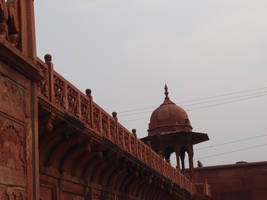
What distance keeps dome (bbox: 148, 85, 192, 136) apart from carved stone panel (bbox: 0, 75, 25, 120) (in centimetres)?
2038

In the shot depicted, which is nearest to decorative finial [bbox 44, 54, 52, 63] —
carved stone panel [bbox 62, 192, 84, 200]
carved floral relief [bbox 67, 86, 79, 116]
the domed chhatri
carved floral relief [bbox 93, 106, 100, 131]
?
carved floral relief [bbox 67, 86, 79, 116]

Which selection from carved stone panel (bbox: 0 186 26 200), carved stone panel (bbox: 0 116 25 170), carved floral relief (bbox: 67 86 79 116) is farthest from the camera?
carved floral relief (bbox: 67 86 79 116)

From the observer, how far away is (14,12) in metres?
8.13

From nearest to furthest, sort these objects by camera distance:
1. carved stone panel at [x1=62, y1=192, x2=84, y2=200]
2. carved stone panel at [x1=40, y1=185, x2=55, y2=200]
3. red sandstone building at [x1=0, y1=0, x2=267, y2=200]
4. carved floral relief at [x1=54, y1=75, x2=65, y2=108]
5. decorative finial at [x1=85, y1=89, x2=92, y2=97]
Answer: red sandstone building at [x1=0, y1=0, x2=267, y2=200] < carved floral relief at [x1=54, y1=75, x2=65, y2=108] < carved stone panel at [x1=40, y1=185, x2=55, y2=200] < carved stone panel at [x1=62, y1=192, x2=84, y2=200] < decorative finial at [x1=85, y1=89, x2=92, y2=97]

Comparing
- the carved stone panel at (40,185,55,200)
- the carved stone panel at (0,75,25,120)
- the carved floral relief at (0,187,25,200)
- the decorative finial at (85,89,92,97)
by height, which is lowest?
the carved floral relief at (0,187,25,200)

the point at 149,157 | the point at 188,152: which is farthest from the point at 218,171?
the point at 149,157

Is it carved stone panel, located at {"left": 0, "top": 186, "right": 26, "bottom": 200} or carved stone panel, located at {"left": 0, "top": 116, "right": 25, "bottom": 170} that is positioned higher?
carved stone panel, located at {"left": 0, "top": 116, "right": 25, "bottom": 170}

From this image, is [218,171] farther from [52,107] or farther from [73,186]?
[52,107]

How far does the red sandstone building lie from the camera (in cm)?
755

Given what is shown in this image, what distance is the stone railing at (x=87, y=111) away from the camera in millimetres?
10109

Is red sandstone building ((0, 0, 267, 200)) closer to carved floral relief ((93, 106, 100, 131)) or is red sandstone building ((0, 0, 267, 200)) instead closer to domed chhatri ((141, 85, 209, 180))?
carved floral relief ((93, 106, 100, 131))

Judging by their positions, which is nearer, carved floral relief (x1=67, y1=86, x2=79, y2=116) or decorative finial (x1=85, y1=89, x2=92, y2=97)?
carved floral relief (x1=67, y1=86, x2=79, y2=116)

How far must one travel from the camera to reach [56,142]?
36.3 ft

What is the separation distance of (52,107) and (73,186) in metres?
3.17
